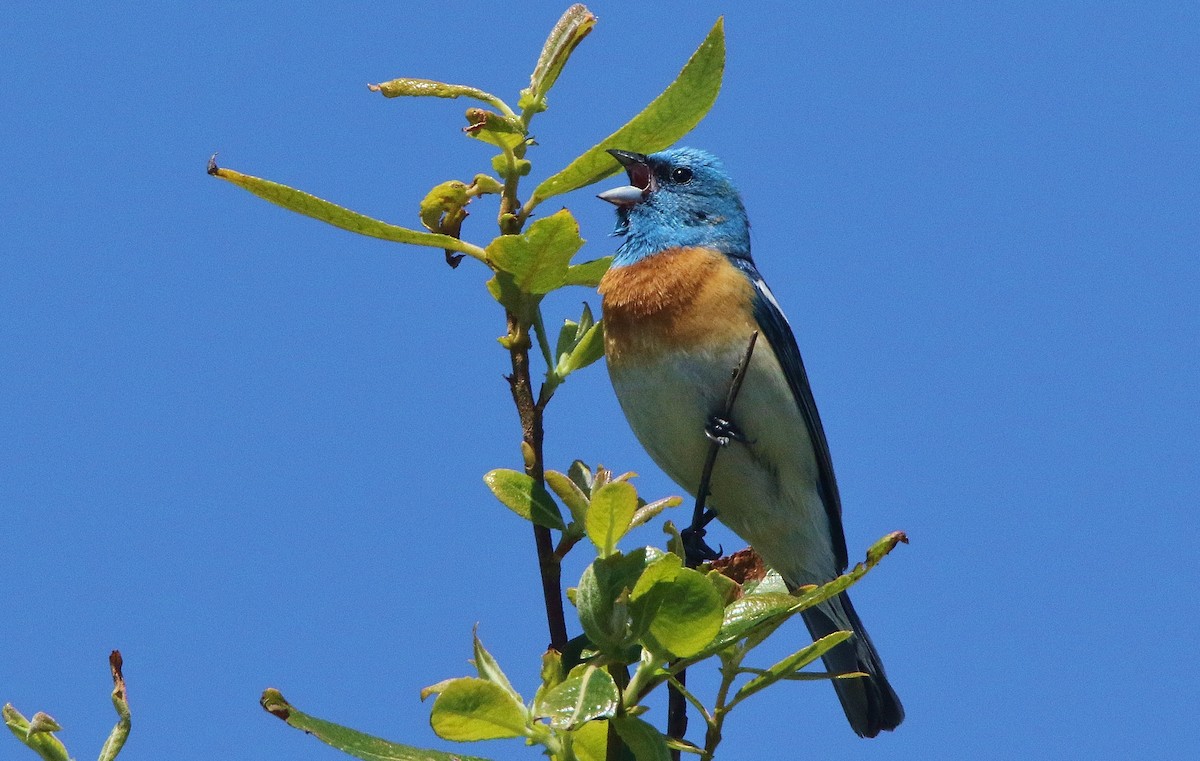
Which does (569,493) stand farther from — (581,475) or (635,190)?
(635,190)

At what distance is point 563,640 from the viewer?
102 inches

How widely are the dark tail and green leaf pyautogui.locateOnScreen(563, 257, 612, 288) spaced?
2.69 m

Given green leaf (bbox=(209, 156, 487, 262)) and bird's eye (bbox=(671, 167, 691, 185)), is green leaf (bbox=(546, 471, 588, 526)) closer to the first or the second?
green leaf (bbox=(209, 156, 487, 262))

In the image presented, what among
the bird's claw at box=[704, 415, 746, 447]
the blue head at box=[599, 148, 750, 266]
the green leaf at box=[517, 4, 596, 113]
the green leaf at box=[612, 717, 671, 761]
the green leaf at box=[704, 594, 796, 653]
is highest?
the blue head at box=[599, 148, 750, 266]

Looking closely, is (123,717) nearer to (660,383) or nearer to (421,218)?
(421,218)

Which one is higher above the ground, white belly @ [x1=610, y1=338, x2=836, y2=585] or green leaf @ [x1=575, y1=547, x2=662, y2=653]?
white belly @ [x1=610, y1=338, x2=836, y2=585]

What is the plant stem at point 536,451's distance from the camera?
2580mm

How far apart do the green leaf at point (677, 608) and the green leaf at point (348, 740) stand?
1.43 feet

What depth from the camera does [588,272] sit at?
326cm

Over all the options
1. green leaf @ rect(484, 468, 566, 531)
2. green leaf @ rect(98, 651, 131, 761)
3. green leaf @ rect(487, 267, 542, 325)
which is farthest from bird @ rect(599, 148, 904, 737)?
green leaf @ rect(98, 651, 131, 761)

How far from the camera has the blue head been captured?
5950 mm

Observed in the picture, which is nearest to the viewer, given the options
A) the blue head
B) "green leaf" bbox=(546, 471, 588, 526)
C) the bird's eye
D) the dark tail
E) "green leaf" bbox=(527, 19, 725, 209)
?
"green leaf" bbox=(546, 471, 588, 526)

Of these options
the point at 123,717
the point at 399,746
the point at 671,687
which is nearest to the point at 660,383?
the point at 671,687

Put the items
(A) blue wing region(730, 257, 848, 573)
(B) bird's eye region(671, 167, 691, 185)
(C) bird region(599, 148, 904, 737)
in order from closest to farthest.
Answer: (C) bird region(599, 148, 904, 737) < (A) blue wing region(730, 257, 848, 573) < (B) bird's eye region(671, 167, 691, 185)
